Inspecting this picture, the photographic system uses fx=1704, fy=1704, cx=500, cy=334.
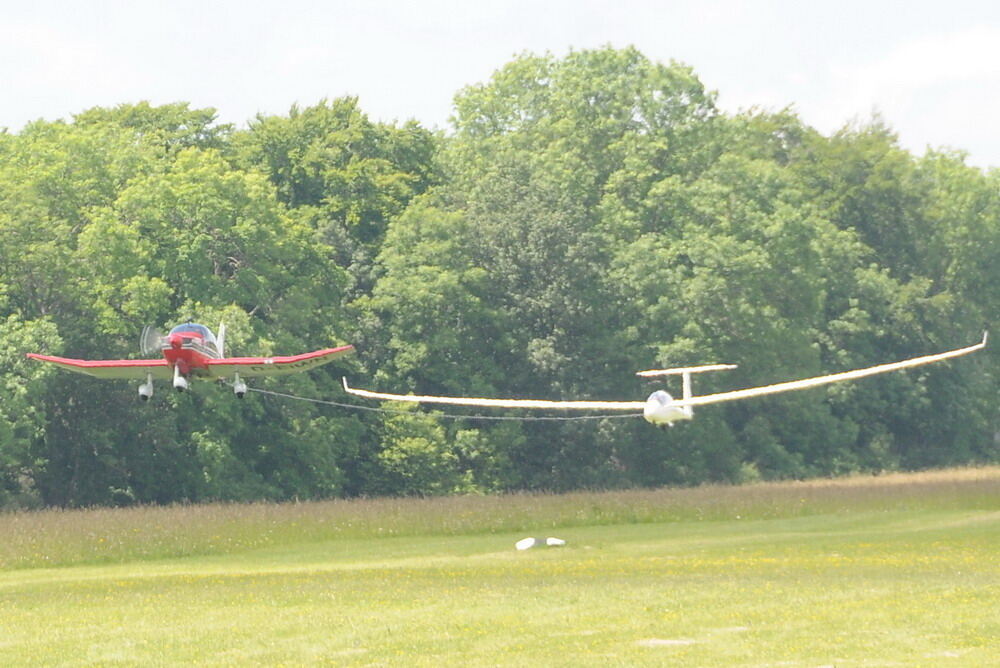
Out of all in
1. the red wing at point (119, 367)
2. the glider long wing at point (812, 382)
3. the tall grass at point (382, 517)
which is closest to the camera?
the red wing at point (119, 367)

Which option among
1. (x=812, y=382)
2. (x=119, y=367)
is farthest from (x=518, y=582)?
(x=119, y=367)

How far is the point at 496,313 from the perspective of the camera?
7038 cm

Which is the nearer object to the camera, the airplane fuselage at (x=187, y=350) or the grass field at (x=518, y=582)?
the grass field at (x=518, y=582)

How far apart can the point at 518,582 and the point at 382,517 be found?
16344mm

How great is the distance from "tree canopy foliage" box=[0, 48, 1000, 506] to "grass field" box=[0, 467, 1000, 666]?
1367 centimetres

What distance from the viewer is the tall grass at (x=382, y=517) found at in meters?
39.2

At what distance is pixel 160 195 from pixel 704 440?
26.4m

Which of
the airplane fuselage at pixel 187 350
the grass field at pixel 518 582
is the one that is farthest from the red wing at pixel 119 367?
the grass field at pixel 518 582

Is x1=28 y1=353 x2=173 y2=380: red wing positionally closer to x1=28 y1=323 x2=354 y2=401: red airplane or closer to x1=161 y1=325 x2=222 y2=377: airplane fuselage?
x1=28 y1=323 x2=354 y2=401: red airplane

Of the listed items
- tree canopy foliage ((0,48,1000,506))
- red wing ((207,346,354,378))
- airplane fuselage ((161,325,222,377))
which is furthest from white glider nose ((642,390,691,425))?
tree canopy foliage ((0,48,1000,506))

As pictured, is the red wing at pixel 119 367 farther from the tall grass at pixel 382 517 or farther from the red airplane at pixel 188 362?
the tall grass at pixel 382 517

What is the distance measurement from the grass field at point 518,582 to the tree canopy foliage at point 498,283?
13.7 meters

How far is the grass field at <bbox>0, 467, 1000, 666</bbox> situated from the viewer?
21.1 m

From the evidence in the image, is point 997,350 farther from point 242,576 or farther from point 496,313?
point 242,576
